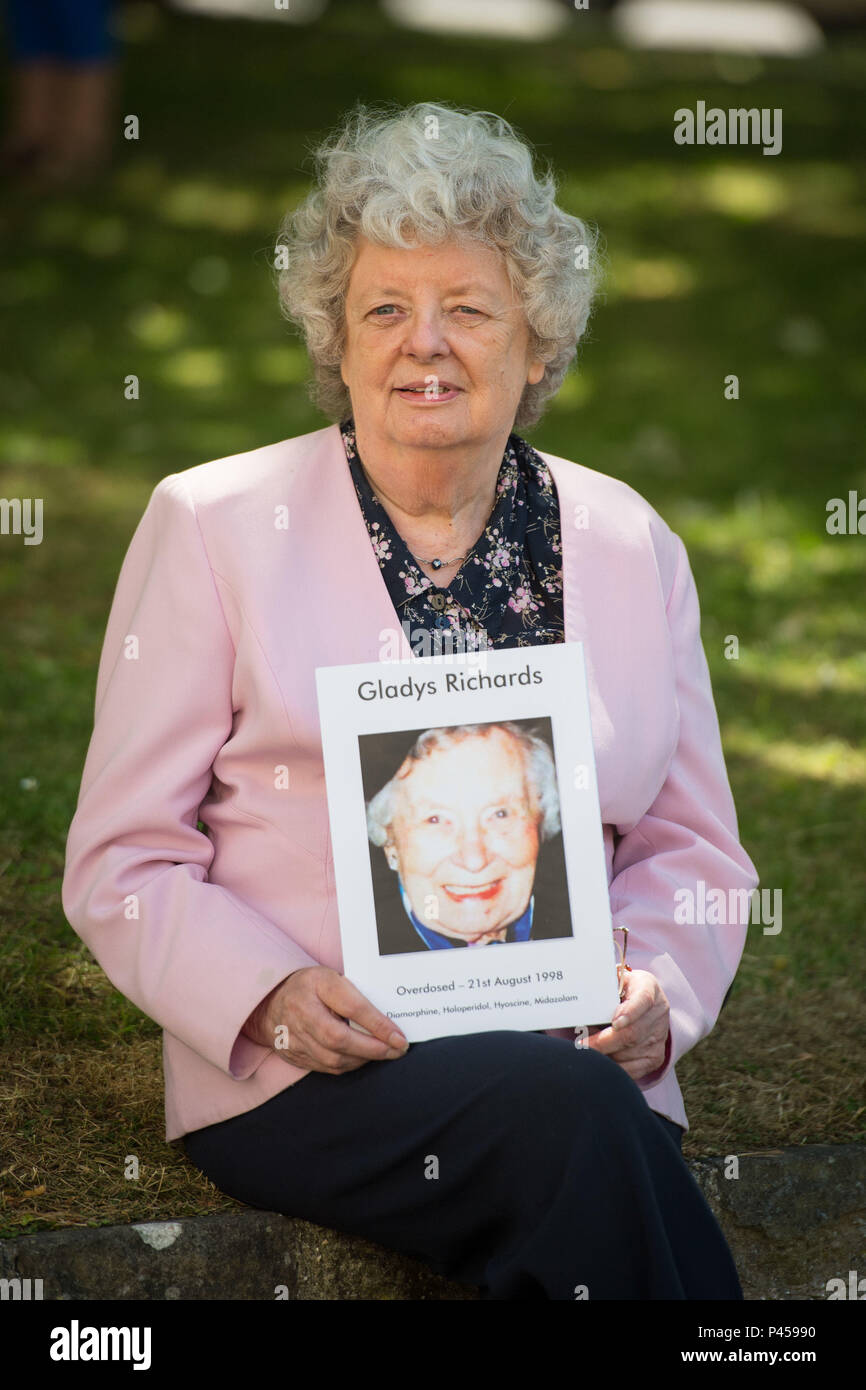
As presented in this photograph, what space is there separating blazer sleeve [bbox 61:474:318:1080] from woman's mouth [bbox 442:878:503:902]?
0.89 ft

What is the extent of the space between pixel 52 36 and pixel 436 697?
26.6 ft

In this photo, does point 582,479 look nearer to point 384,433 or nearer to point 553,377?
point 553,377

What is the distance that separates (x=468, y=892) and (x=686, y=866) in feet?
1.78

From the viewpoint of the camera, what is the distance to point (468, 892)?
2.62 metres

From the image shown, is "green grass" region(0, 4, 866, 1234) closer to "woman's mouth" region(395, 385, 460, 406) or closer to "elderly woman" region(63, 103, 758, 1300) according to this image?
"elderly woman" region(63, 103, 758, 1300)

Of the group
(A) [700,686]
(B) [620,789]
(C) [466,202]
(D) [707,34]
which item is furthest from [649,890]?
(D) [707,34]

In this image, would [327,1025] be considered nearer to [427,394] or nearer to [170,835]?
[170,835]

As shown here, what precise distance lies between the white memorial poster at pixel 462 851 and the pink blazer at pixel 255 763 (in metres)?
0.16

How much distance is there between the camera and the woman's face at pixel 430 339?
9.50 feet

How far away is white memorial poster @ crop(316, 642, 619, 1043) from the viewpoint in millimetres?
2604
